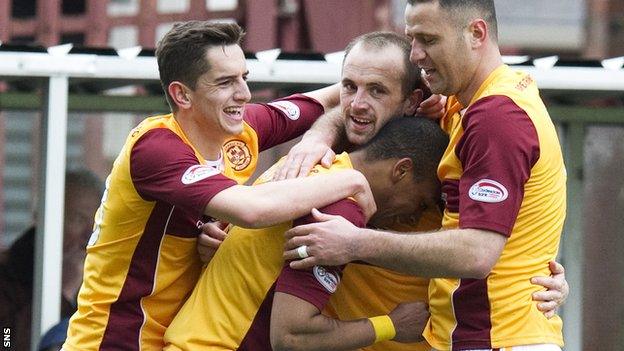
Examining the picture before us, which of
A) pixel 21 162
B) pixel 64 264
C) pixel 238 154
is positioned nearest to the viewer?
pixel 238 154

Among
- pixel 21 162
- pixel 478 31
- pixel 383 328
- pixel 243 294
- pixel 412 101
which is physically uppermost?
pixel 478 31

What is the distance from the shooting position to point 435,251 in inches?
190

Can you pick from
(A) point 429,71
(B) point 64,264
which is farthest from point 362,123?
(B) point 64,264

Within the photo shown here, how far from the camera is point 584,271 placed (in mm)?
8172

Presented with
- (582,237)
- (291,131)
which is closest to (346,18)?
(582,237)

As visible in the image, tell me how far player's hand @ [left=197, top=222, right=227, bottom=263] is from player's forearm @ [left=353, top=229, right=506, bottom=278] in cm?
52

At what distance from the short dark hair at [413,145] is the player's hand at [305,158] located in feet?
0.48

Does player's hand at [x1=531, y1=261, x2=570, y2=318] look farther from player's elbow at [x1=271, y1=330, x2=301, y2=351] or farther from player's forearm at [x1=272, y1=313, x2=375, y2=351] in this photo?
Answer: player's elbow at [x1=271, y1=330, x2=301, y2=351]

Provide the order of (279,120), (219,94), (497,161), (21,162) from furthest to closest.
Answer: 1. (21,162)
2. (279,120)
3. (219,94)
4. (497,161)

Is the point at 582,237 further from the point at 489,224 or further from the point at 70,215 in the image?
the point at 489,224

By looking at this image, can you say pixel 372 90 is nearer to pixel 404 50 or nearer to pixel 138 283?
pixel 404 50

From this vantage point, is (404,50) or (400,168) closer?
(400,168)

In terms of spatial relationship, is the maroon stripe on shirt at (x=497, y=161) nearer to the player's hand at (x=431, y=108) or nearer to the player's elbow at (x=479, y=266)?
the player's elbow at (x=479, y=266)

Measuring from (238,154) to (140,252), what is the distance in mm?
527
